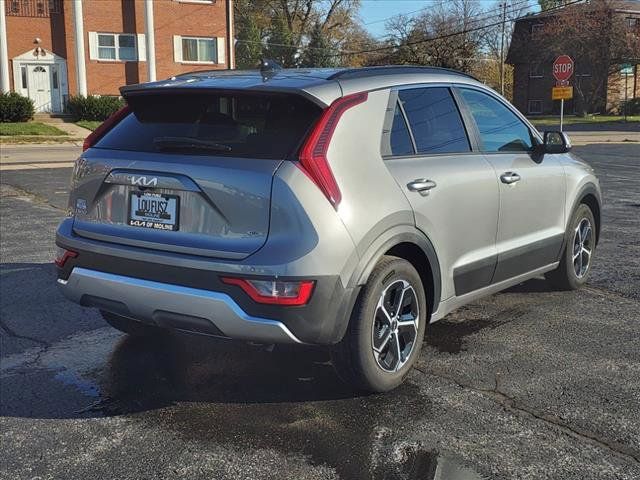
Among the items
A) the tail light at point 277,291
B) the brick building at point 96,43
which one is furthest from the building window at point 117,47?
the tail light at point 277,291

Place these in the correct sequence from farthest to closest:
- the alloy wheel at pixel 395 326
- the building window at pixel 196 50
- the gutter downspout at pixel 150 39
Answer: the building window at pixel 196 50, the gutter downspout at pixel 150 39, the alloy wheel at pixel 395 326

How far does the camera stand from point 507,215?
4.79m

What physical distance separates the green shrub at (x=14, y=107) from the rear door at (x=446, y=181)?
104ft

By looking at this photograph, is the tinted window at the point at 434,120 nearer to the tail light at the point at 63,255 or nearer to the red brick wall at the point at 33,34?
the tail light at the point at 63,255

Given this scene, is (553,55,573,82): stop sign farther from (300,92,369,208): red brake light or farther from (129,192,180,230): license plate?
(129,192,180,230): license plate

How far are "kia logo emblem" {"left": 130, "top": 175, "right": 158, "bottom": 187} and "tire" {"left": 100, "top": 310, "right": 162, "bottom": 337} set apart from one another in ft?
4.15

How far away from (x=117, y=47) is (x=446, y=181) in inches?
1420

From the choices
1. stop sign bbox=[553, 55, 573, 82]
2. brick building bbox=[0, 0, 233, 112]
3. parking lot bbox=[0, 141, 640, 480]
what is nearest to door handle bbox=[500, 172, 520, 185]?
parking lot bbox=[0, 141, 640, 480]

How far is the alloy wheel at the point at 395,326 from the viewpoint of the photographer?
12.6 feet

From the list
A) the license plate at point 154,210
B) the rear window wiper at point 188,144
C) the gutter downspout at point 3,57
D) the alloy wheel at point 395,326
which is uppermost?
the gutter downspout at point 3,57

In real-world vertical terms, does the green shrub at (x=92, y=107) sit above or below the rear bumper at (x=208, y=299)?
above

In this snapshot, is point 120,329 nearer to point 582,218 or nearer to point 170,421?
point 170,421

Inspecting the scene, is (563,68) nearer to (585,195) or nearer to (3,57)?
(585,195)

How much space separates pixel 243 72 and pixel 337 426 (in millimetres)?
2179
